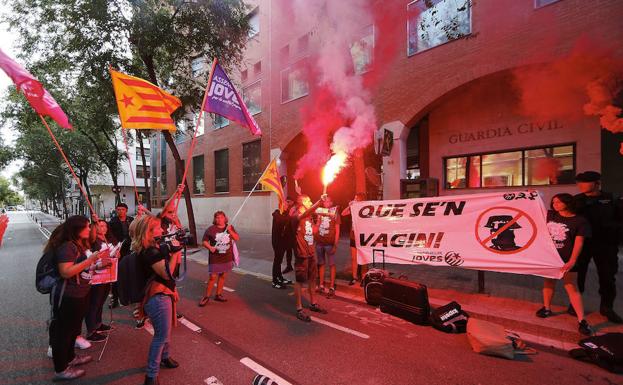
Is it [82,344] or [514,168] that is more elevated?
[514,168]

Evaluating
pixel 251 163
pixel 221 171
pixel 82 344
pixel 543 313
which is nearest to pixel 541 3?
pixel 543 313

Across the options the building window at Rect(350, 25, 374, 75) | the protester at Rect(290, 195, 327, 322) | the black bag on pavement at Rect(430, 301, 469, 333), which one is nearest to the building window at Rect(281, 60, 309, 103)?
the building window at Rect(350, 25, 374, 75)

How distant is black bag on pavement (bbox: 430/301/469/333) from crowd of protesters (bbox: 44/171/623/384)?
1299mm

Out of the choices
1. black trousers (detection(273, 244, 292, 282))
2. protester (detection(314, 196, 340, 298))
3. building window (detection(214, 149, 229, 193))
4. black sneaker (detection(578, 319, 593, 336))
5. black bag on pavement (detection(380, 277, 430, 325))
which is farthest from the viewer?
building window (detection(214, 149, 229, 193))

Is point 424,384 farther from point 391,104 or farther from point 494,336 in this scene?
point 391,104

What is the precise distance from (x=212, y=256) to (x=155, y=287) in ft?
8.79

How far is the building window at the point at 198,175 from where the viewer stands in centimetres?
2402

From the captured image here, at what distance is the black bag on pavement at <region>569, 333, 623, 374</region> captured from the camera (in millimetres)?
3312

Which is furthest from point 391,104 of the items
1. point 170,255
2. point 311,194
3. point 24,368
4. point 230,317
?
point 24,368

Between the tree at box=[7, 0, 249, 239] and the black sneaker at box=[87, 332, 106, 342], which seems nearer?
the black sneaker at box=[87, 332, 106, 342]

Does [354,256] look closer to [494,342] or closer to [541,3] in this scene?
[494,342]

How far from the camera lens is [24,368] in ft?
11.7

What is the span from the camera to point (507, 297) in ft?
18.8

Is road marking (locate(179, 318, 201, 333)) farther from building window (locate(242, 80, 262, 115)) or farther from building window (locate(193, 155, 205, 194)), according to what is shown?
building window (locate(193, 155, 205, 194))
